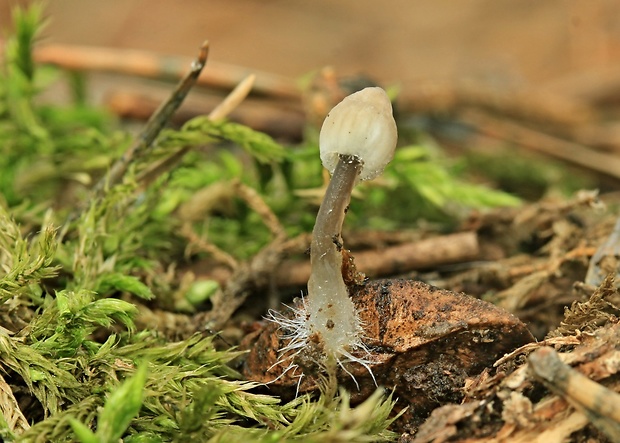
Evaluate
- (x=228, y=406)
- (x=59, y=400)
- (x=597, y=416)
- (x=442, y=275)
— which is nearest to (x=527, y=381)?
(x=597, y=416)

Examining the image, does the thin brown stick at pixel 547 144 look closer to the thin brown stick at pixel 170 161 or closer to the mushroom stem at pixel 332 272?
the thin brown stick at pixel 170 161

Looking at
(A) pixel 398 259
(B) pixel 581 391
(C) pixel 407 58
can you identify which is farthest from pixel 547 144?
(C) pixel 407 58

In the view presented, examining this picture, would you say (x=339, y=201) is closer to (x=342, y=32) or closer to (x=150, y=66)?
(x=150, y=66)

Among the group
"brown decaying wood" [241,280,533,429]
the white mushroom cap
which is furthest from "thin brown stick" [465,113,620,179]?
the white mushroom cap

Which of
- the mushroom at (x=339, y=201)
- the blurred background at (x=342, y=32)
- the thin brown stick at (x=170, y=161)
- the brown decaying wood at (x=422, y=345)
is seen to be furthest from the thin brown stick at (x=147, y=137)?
the blurred background at (x=342, y=32)

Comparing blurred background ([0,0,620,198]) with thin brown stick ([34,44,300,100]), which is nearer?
thin brown stick ([34,44,300,100])

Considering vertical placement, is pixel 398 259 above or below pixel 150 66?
below

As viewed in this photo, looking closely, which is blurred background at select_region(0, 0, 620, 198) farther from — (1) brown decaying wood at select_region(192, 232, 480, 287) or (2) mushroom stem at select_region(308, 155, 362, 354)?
(2) mushroom stem at select_region(308, 155, 362, 354)
